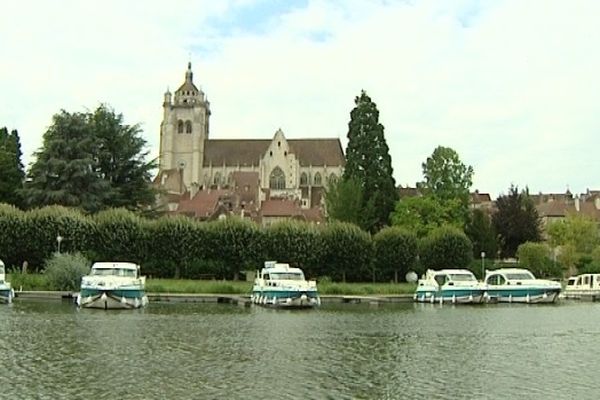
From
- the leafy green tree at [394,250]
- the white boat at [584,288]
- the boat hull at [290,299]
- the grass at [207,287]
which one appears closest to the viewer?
the boat hull at [290,299]

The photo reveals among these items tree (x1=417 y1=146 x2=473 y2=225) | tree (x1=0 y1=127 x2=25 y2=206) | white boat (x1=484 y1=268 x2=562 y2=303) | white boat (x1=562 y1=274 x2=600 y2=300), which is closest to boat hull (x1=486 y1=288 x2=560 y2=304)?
white boat (x1=484 y1=268 x2=562 y2=303)

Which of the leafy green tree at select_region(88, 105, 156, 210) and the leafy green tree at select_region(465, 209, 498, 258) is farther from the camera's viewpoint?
the leafy green tree at select_region(465, 209, 498, 258)

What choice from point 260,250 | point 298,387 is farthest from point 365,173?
point 298,387

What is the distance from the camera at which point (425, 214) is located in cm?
8881

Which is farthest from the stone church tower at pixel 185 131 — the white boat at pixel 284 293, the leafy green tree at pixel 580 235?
the white boat at pixel 284 293

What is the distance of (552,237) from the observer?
99.0m

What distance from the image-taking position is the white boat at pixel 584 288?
6381 cm

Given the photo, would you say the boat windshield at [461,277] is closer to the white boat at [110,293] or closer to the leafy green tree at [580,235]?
the white boat at [110,293]

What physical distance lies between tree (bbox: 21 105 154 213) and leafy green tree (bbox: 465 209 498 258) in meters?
34.9

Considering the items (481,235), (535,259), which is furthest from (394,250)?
(481,235)

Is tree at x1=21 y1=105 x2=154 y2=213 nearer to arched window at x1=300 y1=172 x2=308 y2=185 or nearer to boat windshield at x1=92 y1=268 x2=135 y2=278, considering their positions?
boat windshield at x1=92 y1=268 x2=135 y2=278

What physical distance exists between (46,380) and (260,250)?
4842 centimetres

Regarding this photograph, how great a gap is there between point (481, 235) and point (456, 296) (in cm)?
3878

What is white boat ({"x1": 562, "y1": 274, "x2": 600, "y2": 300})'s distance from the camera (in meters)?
63.8
